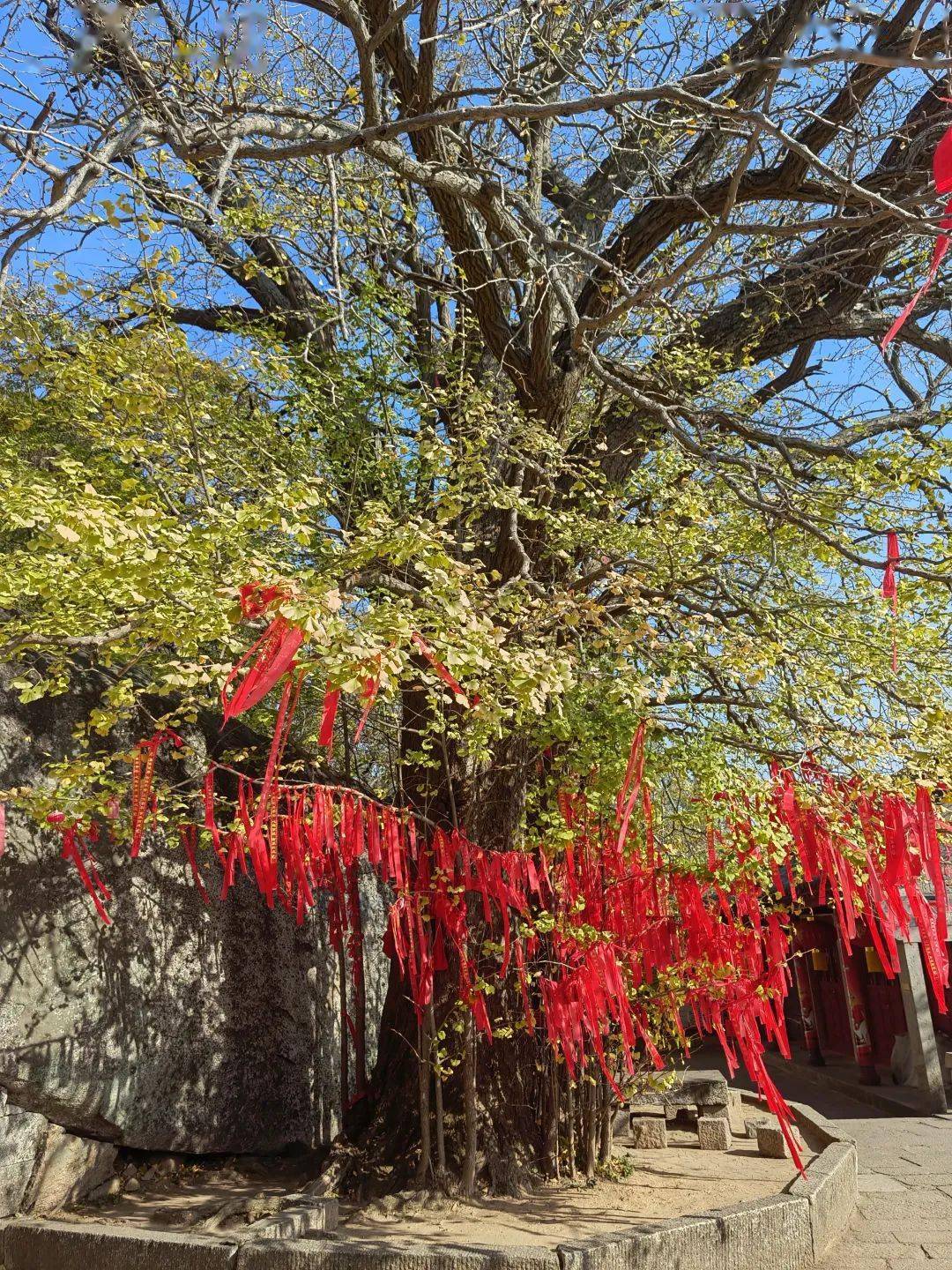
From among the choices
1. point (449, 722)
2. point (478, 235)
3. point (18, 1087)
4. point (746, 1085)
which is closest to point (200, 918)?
point (18, 1087)

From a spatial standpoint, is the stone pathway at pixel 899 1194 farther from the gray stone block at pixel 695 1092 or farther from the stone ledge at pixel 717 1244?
the gray stone block at pixel 695 1092

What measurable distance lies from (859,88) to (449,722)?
583cm

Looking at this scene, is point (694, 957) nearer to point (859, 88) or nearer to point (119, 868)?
point (119, 868)

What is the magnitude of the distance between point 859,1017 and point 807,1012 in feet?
11.1

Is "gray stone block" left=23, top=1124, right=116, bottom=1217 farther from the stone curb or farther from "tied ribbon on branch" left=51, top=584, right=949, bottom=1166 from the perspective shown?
"tied ribbon on branch" left=51, top=584, right=949, bottom=1166

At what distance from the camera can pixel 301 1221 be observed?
21.0ft

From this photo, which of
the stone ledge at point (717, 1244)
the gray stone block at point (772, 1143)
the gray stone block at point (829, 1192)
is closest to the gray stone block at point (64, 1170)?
the stone ledge at point (717, 1244)

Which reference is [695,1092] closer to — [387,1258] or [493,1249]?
[493,1249]

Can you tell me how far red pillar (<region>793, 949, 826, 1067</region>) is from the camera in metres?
18.1

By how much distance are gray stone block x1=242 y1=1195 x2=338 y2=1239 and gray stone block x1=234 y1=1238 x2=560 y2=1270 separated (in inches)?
13.8

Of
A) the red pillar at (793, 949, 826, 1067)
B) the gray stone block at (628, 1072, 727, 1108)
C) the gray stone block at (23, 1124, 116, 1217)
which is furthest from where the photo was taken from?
the red pillar at (793, 949, 826, 1067)

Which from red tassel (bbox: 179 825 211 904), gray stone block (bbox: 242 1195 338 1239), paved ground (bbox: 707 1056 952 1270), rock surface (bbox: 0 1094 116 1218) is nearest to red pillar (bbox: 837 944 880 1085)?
paved ground (bbox: 707 1056 952 1270)

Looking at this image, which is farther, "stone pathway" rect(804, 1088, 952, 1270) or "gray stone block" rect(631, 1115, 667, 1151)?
"gray stone block" rect(631, 1115, 667, 1151)

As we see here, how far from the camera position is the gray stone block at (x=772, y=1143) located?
9094 millimetres
